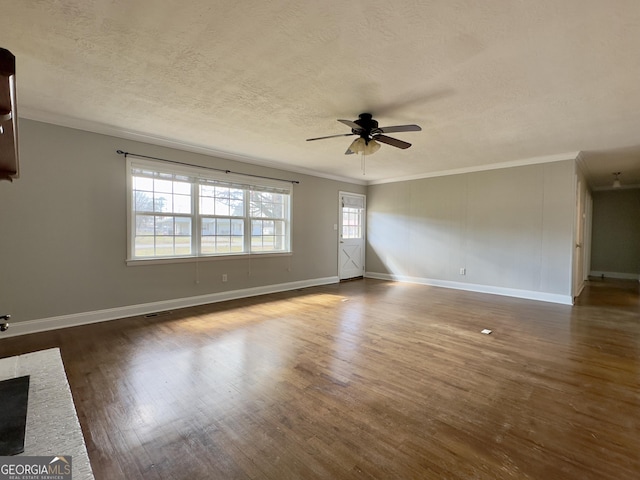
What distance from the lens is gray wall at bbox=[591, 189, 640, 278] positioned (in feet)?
26.0

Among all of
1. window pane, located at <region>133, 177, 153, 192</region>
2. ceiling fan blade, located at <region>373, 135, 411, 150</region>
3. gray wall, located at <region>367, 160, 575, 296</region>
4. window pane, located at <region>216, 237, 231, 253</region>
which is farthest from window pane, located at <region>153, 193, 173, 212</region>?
gray wall, located at <region>367, 160, 575, 296</region>

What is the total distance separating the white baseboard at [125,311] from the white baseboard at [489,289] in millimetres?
2997

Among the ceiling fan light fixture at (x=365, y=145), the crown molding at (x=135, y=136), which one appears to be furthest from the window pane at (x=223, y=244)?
the ceiling fan light fixture at (x=365, y=145)

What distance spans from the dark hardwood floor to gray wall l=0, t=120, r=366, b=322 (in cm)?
47

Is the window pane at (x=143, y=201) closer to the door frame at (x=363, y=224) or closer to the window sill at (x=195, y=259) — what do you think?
the window sill at (x=195, y=259)

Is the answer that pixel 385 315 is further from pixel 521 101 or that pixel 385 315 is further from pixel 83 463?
pixel 83 463

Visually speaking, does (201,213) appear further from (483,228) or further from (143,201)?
(483,228)

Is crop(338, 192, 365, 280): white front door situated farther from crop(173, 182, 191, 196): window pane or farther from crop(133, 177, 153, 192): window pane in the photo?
crop(133, 177, 153, 192): window pane

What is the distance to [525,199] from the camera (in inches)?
219

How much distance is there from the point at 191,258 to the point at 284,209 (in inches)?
85.3

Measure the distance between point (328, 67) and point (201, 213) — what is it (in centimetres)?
337

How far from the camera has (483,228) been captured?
6.07 m

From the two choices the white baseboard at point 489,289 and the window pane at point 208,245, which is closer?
the window pane at point 208,245

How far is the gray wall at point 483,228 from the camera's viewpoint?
522cm
